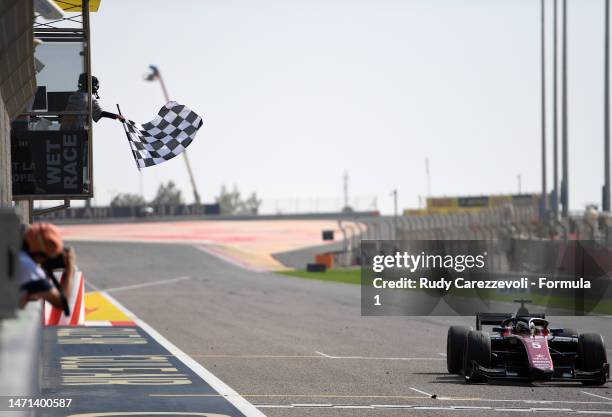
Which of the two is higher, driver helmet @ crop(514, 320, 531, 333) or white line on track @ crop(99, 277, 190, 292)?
driver helmet @ crop(514, 320, 531, 333)

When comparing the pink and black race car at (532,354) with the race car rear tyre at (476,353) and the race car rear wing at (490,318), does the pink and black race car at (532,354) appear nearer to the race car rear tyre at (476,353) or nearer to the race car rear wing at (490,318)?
the race car rear tyre at (476,353)

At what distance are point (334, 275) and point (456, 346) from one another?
105 feet

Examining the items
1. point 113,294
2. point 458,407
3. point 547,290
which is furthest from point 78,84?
point 113,294

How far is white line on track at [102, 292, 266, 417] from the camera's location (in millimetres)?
12609

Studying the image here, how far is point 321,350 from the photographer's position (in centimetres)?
2022

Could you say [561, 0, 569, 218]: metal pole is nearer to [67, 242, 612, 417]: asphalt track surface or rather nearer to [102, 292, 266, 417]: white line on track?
[67, 242, 612, 417]: asphalt track surface

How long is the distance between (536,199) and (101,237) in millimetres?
28009

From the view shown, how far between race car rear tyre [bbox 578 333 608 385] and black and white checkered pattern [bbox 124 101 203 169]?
215 inches

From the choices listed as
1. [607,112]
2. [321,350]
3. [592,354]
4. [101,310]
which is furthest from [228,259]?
[592,354]

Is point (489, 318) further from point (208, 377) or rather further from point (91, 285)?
point (91, 285)

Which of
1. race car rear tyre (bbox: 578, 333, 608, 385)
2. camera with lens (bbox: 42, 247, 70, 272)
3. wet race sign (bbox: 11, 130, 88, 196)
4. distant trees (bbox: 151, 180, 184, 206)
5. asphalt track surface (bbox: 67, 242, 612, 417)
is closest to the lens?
camera with lens (bbox: 42, 247, 70, 272)

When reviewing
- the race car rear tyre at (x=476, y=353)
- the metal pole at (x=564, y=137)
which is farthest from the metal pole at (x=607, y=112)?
the race car rear tyre at (x=476, y=353)

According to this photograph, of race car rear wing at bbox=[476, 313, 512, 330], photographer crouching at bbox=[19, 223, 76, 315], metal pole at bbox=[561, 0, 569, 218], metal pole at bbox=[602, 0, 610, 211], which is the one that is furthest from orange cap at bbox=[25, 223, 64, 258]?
metal pole at bbox=[561, 0, 569, 218]

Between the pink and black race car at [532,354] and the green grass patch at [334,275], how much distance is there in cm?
2754
